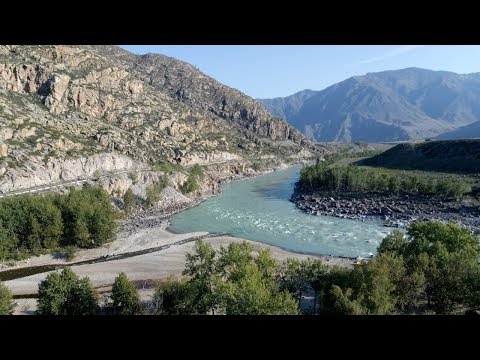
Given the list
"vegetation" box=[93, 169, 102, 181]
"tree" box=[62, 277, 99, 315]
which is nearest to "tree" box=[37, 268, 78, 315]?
"tree" box=[62, 277, 99, 315]

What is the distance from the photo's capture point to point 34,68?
248 ft

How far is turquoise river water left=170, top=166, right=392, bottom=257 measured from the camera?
38375mm

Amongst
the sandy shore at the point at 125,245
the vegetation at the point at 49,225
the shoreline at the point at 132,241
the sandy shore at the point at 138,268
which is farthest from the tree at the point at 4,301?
the vegetation at the point at 49,225

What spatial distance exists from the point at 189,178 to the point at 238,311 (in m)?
54.6

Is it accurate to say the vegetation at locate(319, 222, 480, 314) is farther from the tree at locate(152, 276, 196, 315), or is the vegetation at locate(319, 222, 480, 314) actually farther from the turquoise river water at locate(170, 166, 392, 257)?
the turquoise river water at locate(170, 166, 392, 257)

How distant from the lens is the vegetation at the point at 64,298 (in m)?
20.1

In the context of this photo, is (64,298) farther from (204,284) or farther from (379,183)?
(379,183)

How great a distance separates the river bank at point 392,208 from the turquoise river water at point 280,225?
2.31m

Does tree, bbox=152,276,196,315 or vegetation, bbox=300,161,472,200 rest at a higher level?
vegetation, bbox=300,161,472,200

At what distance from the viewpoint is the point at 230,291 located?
58.2 ft

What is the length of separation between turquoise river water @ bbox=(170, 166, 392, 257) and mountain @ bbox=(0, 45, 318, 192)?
19508 millimetres

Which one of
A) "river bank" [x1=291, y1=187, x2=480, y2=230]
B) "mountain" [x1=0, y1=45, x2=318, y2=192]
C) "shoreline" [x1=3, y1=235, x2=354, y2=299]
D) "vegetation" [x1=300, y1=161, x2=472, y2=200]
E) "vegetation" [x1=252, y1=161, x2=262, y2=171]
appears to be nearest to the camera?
"shoreline" [x1=3, y1=235, x2=354, y2=299]
